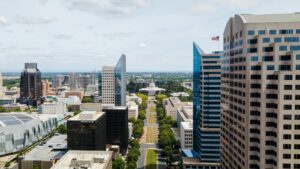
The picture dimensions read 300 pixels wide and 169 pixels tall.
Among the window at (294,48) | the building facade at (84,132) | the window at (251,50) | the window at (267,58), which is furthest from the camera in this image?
the building facade at (84,132)

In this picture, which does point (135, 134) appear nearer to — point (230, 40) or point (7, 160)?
point (7, 160)

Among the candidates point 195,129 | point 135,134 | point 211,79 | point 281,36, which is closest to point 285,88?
point 281,36

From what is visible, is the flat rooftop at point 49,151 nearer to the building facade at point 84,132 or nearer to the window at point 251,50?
the building facade at point 84,132

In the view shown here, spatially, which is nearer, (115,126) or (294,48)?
(294,48)

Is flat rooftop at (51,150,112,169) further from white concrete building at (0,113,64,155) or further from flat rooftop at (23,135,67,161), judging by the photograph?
white concrete building at (0,113,64,155)

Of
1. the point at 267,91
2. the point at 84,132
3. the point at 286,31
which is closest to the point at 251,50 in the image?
the point at 286,31

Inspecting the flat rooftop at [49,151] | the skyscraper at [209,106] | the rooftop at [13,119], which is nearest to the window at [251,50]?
the skyscraper at [209,106]

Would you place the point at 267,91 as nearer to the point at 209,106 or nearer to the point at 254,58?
the point at 254,58
